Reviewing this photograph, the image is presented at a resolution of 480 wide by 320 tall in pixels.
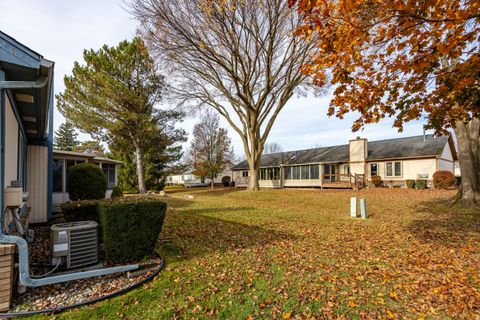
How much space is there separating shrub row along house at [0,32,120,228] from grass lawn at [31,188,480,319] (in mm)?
2716

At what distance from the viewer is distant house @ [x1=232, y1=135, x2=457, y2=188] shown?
22.3m

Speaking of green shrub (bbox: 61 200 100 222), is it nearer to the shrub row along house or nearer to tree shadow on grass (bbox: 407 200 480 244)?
the shrub row along house

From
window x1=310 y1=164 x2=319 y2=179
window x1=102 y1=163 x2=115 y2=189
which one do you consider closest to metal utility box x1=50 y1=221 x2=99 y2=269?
window x1=102 y1=163 x2=115 y2=189

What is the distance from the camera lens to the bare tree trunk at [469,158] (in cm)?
1126

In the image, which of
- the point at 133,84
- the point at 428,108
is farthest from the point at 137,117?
the point at 428,108

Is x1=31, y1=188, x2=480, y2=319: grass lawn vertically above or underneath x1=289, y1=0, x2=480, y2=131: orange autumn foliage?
underneath

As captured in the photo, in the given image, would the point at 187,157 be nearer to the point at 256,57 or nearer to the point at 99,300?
the point at 256,57

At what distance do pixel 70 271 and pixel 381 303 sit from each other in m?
4.75

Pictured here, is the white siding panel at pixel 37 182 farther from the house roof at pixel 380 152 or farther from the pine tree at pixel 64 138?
the pine tree at pixel 64 138

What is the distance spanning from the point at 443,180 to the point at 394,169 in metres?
4.47

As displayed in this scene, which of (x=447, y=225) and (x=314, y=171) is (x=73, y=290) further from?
(x=314, y=171)

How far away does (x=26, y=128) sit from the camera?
7.39 m

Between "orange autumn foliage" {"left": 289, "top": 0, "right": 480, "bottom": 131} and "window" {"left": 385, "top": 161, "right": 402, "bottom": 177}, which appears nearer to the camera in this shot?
"orange autumn foliage" {"left": 289, "top": 0, "right": 480, "bottom": 131}

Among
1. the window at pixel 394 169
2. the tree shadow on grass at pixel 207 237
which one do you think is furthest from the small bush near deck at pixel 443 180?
the tree shadow on grass at pixel 207 237
